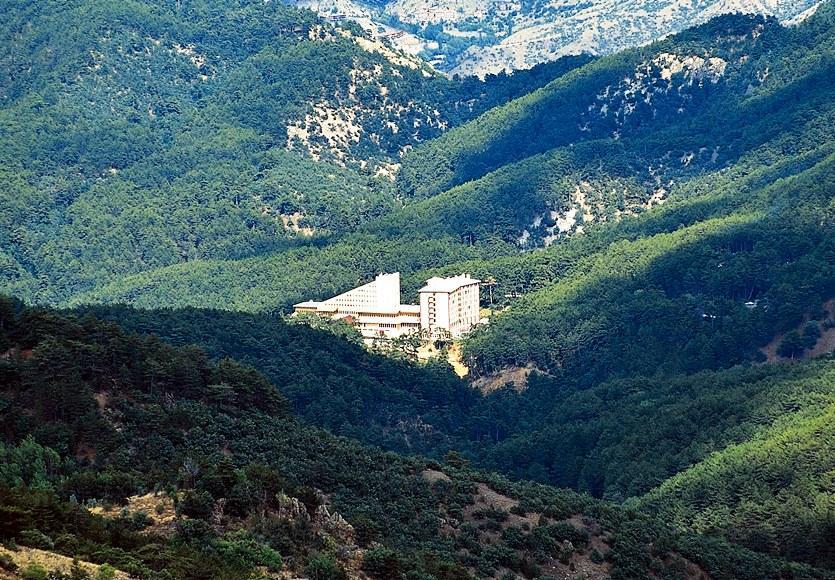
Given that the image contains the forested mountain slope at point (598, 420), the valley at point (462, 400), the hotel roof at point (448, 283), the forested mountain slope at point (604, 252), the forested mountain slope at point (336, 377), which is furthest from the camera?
the hotel roof at point (448, 283)

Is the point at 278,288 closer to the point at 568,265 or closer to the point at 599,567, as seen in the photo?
the point at 568,265

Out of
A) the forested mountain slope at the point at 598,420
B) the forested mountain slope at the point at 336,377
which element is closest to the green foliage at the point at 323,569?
the forested mountain slope at the point at 598,420

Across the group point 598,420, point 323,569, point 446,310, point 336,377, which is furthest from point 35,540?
point 446,310

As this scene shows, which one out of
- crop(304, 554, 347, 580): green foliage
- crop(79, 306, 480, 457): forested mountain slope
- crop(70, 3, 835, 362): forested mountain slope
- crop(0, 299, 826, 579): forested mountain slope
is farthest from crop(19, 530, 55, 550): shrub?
crop(70, 3, 835, 362): forested mountain slope

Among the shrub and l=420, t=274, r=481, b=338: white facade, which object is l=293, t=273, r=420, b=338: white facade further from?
the shrub

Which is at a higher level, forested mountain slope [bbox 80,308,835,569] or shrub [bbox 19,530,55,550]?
shrub [bbox 19,530,55,550]

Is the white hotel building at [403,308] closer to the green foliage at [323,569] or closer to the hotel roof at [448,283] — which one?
the hotel roof at [448,283]

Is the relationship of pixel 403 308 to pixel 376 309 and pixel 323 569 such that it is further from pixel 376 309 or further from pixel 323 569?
pixel 323 569

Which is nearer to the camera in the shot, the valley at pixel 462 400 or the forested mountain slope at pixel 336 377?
the valley at pixel 462 400

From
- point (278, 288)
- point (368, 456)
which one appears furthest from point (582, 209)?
point (368, 456)
